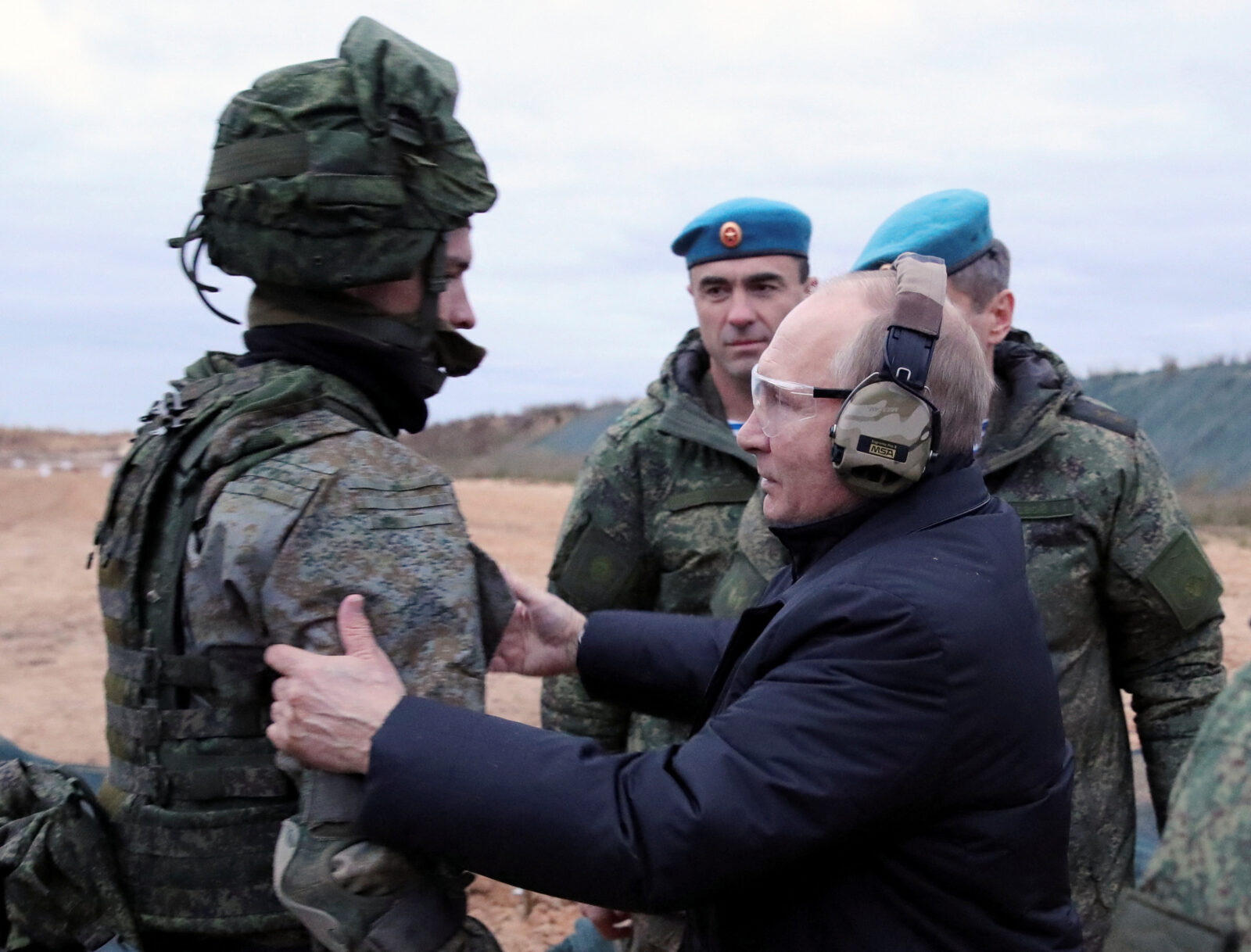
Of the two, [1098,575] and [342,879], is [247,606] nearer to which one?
[342,879]

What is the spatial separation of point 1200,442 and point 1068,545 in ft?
84.1

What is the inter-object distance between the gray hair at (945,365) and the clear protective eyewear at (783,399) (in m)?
0.04

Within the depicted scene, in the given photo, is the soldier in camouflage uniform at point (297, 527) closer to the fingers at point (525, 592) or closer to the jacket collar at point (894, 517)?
the fingers at point (525, 592)

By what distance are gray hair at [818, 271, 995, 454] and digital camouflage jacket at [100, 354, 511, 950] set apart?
0.77 metres

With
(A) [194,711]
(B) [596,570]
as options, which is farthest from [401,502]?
(B) [596,570]

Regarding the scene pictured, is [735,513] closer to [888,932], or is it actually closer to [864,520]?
[864,520]

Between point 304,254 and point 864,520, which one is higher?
point 304,254

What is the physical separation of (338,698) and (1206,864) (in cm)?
125

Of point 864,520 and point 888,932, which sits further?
point 864,520

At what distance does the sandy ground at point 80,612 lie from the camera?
5742 millimetres

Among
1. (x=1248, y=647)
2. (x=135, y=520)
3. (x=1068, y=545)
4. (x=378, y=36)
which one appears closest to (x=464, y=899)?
(x=135, y=520)

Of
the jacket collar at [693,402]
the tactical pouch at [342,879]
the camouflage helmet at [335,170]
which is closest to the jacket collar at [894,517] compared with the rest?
the tactical pouch at [342,879]

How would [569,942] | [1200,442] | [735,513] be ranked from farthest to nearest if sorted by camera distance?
[1200,442] < [569,942] < [735,513]

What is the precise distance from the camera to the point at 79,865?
2195 millimetres
